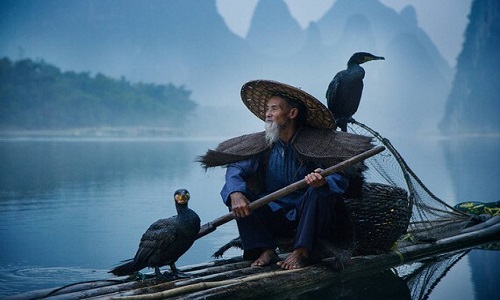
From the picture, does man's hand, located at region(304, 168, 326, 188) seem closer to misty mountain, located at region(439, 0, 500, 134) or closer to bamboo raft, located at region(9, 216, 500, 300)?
bamboo raft, located at region(9, 216, 500, 300)

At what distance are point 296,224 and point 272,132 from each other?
1.54ft

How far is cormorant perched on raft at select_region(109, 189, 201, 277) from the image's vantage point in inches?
103

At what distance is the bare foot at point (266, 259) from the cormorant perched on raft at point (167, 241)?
38cm

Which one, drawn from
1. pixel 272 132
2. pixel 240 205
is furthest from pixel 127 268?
pixel 272 132

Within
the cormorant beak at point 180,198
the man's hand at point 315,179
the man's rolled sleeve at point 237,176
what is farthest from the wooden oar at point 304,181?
the cormorant beak at point 180,198

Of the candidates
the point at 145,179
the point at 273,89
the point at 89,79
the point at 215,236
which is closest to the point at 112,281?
the point at 273,89

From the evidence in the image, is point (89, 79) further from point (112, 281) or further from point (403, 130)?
point (112, 281)

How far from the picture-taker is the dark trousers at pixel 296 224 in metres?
2.86

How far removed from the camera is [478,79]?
33.6m

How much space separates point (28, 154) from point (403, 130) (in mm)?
33379

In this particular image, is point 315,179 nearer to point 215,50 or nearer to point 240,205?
point 240,205

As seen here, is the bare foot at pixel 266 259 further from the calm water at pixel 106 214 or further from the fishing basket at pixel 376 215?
the fishing basket at pixel 376 215

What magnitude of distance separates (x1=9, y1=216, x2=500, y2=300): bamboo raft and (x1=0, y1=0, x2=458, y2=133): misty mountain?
1545 inches

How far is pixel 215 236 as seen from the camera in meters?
4.92
